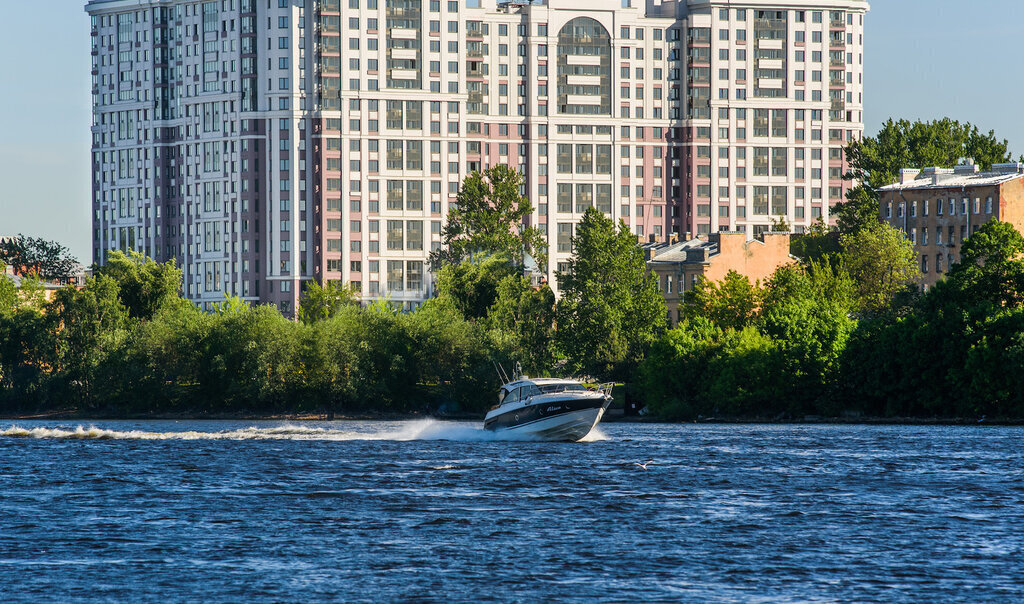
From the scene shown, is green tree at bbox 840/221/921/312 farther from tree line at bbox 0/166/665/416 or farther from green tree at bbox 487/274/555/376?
green tree at bbox 487/274/555/376

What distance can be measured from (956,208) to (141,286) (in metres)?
93.7

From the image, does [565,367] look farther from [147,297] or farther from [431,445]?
[431,445]

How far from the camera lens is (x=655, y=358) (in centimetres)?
14400

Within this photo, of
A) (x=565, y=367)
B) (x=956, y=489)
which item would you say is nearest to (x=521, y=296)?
(x=565, y=367)

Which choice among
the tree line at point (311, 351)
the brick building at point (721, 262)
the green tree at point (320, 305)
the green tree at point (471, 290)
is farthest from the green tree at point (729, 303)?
the green tree at point (320, 305)

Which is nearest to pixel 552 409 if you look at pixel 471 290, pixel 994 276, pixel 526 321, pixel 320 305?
pixel 994 276

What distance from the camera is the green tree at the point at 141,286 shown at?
16312cm

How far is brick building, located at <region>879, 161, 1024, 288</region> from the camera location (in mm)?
183750

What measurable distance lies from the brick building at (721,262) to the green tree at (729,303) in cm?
1421

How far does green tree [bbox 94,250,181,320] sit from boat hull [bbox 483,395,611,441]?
7676 centimetres

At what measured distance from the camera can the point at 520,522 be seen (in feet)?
197

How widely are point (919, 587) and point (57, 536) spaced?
2937 centimetres

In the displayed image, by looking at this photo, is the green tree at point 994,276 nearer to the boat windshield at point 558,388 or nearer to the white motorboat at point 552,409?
the white motorboat at point 552,409

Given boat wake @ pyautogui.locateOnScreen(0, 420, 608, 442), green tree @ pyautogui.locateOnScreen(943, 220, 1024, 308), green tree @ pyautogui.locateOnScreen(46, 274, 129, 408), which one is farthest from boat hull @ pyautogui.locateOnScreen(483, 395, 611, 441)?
green tree @ pyautogui.locateOnScreen(46, 274, 129, 408)
